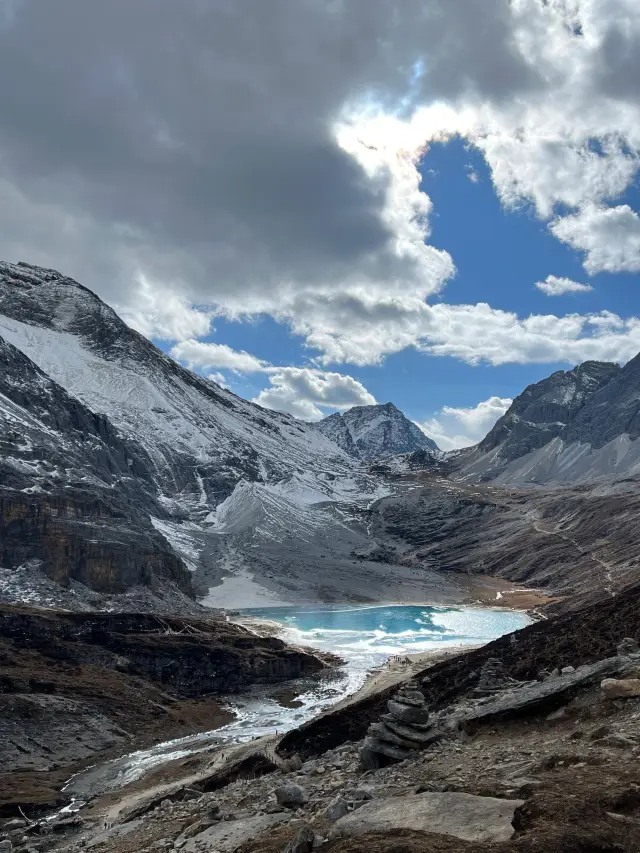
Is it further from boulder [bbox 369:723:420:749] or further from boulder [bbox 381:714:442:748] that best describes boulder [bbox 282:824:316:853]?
boulder [bbox 381:714:442:748]

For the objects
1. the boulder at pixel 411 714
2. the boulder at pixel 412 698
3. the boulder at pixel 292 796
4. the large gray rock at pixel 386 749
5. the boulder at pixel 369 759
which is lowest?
the boulder at pixel 292 796

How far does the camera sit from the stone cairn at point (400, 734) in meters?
16.9

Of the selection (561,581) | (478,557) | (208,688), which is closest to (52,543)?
(208,688)

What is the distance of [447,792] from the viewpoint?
11539mm

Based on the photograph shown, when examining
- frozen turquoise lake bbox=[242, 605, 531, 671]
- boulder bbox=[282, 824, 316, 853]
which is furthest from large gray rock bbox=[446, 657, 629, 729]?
frozen turquoise lake bbox=[242, 605, 531, 671]

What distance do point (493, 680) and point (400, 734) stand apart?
13245 mm

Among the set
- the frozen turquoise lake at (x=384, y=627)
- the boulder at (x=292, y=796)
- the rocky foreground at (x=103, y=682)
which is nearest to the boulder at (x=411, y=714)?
the boulder at (x=292, y=796)

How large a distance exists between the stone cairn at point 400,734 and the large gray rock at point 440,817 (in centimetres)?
526

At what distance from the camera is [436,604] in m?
126

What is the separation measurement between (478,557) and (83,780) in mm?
140012

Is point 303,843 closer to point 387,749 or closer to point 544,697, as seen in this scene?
point 387,749

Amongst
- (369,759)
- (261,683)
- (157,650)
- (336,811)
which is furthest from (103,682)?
(336,811)

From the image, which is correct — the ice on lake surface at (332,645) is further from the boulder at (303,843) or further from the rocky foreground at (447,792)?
the boulder at (303,843)

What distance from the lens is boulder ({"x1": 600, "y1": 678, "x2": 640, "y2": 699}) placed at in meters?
15.6
